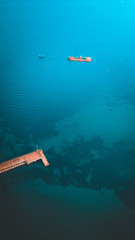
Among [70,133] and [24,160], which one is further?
[70,133]

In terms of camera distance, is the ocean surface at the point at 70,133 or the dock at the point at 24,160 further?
the dock at the point at 24,160

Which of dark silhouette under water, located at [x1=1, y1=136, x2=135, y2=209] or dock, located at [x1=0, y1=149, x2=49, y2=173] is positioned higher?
dock, located at [x1=0, y1=149, x2=49, y2=173]

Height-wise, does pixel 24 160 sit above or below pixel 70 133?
below

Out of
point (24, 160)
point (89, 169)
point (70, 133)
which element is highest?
point (70, 133)

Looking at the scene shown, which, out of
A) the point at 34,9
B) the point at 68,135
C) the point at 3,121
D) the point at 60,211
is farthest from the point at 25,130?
the point at 34,9

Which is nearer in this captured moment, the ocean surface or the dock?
the ocean surface

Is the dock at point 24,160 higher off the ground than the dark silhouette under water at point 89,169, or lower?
higher
